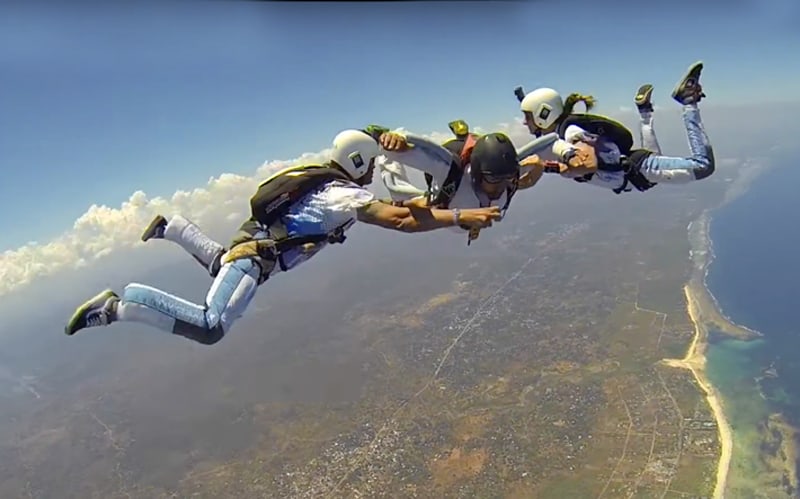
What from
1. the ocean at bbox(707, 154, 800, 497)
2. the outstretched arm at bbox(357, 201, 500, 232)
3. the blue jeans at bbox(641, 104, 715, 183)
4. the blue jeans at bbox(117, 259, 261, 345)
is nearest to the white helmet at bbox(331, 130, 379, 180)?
the outstretched arm at bbox(357, 201, 500, 232)

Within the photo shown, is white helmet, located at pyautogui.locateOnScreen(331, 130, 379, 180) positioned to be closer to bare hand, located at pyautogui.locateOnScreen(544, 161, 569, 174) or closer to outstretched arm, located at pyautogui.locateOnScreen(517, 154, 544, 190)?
outstretched arm, located at pyautogui.locateOnScreen(517, 154, 544, 190)

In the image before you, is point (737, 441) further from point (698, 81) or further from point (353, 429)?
point (698, 81)

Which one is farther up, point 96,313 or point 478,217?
point 478,217

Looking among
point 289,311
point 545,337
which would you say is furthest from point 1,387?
point 545,337

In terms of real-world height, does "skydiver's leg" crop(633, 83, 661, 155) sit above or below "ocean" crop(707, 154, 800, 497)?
above

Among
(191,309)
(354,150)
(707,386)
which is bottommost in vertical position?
(707,386)

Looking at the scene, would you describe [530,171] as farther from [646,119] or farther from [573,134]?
[646,119]

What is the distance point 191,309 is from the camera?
11.3 feet

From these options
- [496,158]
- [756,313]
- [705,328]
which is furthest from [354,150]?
[756,313]

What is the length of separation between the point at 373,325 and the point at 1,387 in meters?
117

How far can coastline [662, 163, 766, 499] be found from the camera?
4512 cm

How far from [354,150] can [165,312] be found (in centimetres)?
155

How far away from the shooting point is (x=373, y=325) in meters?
102

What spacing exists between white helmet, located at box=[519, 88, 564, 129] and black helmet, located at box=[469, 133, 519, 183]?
3.23ft
